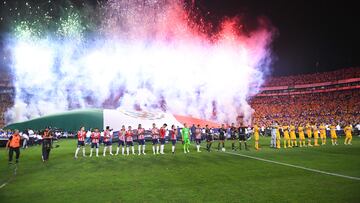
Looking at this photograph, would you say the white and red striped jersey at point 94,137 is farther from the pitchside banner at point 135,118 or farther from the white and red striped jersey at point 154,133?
the pitchside banner at point 135,118

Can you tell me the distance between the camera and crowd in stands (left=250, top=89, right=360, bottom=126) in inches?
2485

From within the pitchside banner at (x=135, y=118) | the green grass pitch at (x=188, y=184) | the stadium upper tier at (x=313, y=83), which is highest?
the stadium upper tier at (x=313, y=83)

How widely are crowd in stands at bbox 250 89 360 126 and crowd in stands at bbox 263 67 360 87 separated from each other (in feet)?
12.1

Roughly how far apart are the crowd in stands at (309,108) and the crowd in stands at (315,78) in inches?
145

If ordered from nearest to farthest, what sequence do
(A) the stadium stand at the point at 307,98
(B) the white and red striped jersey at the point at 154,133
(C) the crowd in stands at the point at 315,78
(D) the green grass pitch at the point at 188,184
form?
(D) the green grass pitch at the point at 188,184 < (B) the white and red striped jersey at the point at 154,133 < (A) the stadium stand at the point at 307,98 < (C) the crowd in stands at the point at 315,78

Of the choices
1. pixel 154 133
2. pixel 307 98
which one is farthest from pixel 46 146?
pixel 307 98

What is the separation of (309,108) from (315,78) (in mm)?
10627

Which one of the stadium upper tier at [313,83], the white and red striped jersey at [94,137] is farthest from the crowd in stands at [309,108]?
the white and red striped jersey at [94,137]

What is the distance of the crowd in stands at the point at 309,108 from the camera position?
207ft

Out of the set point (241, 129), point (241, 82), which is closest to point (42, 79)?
point (241, 82)

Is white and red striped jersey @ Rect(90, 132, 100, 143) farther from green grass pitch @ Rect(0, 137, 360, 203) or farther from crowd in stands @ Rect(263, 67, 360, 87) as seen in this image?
crowd in stands @ Rect(263, 67, 360, 87)

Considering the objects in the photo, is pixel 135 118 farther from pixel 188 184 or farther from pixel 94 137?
pixel 188 184

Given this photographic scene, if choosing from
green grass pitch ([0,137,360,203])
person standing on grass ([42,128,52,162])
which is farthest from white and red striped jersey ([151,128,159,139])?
green grass pitch ([0,137,360,203])

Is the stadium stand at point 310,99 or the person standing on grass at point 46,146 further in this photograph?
the stadium stand at point 310,99
